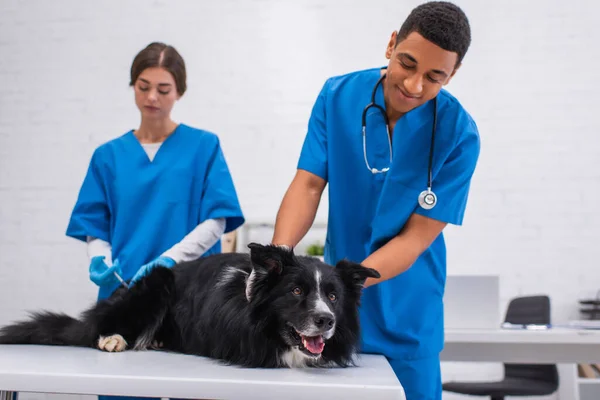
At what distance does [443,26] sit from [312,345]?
2.47ft

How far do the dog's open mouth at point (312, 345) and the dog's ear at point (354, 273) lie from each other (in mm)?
160

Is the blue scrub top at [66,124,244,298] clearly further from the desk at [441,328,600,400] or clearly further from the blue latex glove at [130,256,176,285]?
the desk at [441,328,600,400]

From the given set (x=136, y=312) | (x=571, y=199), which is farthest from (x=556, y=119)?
(x=136, y=312)

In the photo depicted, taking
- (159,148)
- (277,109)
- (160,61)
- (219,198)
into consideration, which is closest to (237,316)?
(219,198)

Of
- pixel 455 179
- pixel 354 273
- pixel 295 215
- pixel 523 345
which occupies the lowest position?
pixel 523 345

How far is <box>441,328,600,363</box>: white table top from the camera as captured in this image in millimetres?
2512

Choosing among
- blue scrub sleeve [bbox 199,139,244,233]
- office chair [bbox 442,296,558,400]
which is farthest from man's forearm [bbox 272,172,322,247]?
office chair [bbox 442,296,558,400]

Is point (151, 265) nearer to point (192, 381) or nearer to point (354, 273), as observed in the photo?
point (354, 273)

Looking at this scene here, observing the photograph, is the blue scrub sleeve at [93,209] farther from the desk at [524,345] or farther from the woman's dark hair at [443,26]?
the desk at [524,345]

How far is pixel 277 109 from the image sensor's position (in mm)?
5172

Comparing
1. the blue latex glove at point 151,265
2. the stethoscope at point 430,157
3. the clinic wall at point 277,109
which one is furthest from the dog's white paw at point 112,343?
the clinic wall at point 277,109

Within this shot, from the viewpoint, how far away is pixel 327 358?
136 centimetres

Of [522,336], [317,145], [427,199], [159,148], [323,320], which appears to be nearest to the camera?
[323,320]

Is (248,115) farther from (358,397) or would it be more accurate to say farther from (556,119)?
(358,397)
